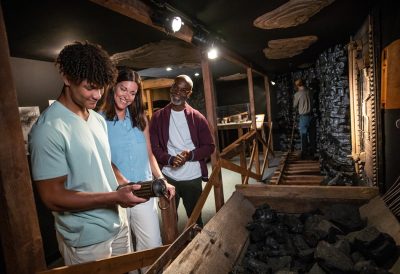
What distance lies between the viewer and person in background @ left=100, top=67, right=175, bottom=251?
6.97ft

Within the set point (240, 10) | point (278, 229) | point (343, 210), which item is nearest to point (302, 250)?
point (278, 229)

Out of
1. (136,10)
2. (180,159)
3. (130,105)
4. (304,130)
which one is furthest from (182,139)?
(304,130)

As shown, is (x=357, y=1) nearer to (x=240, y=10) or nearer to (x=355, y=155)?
(x=240, y=10)

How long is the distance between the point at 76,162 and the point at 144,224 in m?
1.03

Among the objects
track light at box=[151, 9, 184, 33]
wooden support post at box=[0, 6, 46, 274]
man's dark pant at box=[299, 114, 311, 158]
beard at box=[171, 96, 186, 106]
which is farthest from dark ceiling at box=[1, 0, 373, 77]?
man's dark pant at box=[299, 114, 311, 158]

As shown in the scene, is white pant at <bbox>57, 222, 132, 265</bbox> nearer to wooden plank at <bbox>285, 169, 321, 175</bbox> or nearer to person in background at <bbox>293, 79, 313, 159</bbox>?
wooden plank at <bbox>285, 169, 321, 175</bbox>

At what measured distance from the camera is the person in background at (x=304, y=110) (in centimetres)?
806

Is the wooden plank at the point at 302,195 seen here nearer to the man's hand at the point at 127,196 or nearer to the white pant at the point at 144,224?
the white pant at the point at 144,224

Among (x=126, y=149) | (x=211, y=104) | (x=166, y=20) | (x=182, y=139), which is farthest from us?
(x=211, y=104)

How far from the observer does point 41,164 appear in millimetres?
1182

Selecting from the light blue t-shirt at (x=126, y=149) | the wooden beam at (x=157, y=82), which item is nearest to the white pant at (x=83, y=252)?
the light blue t-shirt at (x=126, y=149)

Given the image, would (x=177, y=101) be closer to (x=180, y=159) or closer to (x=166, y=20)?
(x=180, y=159)

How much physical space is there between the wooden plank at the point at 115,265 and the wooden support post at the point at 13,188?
0.43 feet

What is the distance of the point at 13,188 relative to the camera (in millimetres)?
1102
